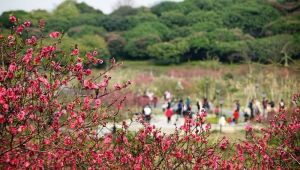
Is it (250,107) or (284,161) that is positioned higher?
(284,161)

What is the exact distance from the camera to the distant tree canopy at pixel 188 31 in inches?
1777

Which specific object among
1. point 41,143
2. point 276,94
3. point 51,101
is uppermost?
point 51,101

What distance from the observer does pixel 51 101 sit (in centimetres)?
511

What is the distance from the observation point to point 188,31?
53156 mm

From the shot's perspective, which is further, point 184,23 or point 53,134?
point 184,23

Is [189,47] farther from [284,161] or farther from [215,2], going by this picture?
[284,161]

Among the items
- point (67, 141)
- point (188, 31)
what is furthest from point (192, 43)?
point (67, 141)

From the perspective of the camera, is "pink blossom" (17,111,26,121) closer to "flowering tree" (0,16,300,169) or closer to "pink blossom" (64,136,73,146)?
"flowering tree" (0,16,300,169)

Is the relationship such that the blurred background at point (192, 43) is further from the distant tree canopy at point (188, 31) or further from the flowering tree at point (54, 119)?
the flowering tree at point (54, 119)

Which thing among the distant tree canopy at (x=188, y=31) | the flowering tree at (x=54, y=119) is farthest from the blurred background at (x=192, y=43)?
the flowering tree at (x=54, y=119)

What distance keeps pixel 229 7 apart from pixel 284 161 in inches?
2170

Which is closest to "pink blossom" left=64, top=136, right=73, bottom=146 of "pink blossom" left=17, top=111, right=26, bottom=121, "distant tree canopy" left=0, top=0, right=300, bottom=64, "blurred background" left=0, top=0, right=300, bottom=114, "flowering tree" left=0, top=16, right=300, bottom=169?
"flowering tree" left=0, top=16, right=300, bottom=169

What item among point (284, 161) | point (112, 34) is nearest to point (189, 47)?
point (112, 34)

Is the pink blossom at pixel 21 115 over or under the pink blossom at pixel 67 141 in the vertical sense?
over
